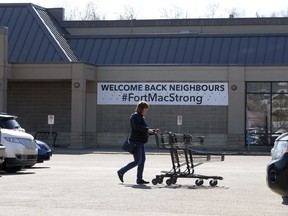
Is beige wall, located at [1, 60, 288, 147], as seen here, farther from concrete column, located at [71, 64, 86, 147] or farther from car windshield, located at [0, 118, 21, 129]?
car windshield, located at [0, 118, 21, 129]

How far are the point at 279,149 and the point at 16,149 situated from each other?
363 inches

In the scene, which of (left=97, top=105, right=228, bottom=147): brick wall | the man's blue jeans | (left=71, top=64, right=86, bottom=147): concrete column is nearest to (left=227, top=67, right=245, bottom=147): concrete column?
(left=97, top=105, right=228, bottom=147): brick wall

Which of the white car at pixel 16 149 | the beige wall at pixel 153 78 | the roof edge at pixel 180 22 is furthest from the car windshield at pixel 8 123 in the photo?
the roof edge at pixel 180 22

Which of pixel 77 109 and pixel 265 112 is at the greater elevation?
pixel 77 109

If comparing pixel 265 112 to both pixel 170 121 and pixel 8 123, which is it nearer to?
pixel 170 121

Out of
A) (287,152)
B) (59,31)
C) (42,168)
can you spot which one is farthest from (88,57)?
(287,152)

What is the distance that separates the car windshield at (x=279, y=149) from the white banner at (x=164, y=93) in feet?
94.9

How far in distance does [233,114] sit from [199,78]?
2.80 meters

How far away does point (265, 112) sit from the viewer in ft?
138

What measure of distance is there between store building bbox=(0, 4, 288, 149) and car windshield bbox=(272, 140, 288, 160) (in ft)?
90.4

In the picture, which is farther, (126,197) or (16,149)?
(16,149)

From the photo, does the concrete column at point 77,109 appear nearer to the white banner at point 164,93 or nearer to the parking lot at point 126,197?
the white banner at point 164,93

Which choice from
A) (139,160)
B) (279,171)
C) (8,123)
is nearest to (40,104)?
(8,123)

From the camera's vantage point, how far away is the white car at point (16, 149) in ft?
63.9
